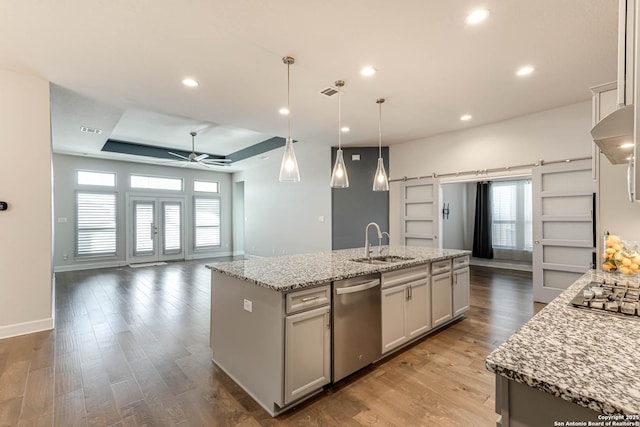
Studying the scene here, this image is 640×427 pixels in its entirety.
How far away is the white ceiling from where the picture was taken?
2.22 metres

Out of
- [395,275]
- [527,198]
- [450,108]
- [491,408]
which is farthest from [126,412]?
[527,198]

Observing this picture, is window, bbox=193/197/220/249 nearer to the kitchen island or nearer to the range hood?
the kitchen island

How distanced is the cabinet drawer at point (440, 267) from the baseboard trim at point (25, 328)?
4457mm

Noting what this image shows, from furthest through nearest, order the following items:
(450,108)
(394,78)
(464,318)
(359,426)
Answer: (450,108), (464,318), (394,78), (359,426)

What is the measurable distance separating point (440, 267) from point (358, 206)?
319cm

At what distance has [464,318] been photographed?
3803 mm

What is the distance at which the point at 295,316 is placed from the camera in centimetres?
198

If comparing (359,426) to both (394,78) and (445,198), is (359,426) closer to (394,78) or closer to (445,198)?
(394,78)

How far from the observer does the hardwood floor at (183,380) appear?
76.4 inches

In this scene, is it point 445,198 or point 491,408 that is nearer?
point 491,408

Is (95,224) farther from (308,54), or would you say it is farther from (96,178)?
(308,54)

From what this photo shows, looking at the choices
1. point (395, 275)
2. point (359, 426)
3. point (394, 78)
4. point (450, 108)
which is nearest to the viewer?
point (359, 426)

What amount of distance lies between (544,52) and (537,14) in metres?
0.71

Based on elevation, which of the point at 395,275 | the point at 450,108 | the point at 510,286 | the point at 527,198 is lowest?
the point at 510,286
